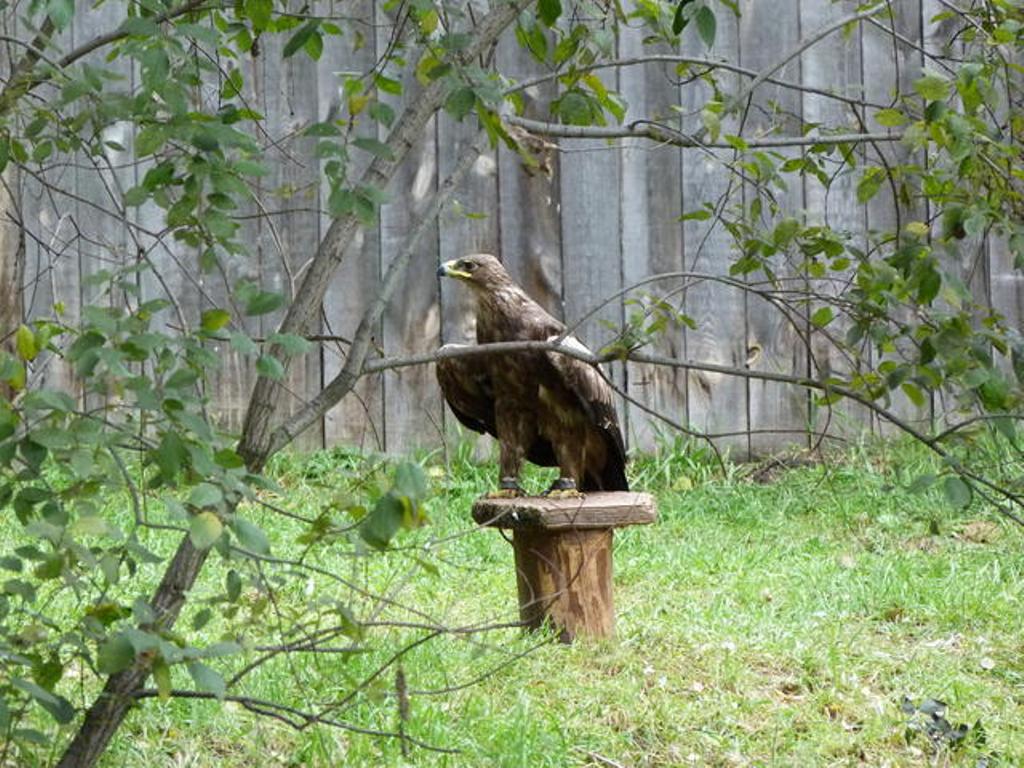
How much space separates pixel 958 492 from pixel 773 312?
16.1 feet

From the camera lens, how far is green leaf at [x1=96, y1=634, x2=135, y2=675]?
2.12 m

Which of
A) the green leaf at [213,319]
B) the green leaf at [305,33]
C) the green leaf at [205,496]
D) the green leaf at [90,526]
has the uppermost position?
the green leaf at [305,33]

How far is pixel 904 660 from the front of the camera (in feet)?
15.0

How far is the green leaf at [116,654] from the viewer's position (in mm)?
2121

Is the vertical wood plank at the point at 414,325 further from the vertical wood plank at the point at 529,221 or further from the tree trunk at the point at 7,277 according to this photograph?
the tree trunk at the point at 7,277

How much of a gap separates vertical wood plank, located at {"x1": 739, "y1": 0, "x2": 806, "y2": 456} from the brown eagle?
8.47 feet

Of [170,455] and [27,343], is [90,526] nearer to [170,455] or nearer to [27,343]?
[170,455]

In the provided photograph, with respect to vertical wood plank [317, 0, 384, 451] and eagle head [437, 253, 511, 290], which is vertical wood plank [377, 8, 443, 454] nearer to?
vertical wood plank [317, 0, 384, 451]

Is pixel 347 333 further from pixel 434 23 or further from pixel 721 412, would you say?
pixel 434 23

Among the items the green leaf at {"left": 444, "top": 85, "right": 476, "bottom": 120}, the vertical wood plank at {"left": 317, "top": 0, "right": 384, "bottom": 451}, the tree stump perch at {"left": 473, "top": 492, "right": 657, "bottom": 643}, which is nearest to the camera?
the green leaf at {"left": 444, "top": 85, "right": 476, "bottom": 120}

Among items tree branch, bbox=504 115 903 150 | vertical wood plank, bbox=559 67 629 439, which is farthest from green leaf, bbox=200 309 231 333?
vertical wood plank, bbox=559 67 629 439

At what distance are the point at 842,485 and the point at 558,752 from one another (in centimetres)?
345

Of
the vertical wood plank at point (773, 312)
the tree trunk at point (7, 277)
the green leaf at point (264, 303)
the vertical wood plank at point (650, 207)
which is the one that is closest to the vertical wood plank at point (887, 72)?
the vertical wood plank at point (773, 312)

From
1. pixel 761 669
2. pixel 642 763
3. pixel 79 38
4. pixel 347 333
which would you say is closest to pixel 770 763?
pixel 642 763
